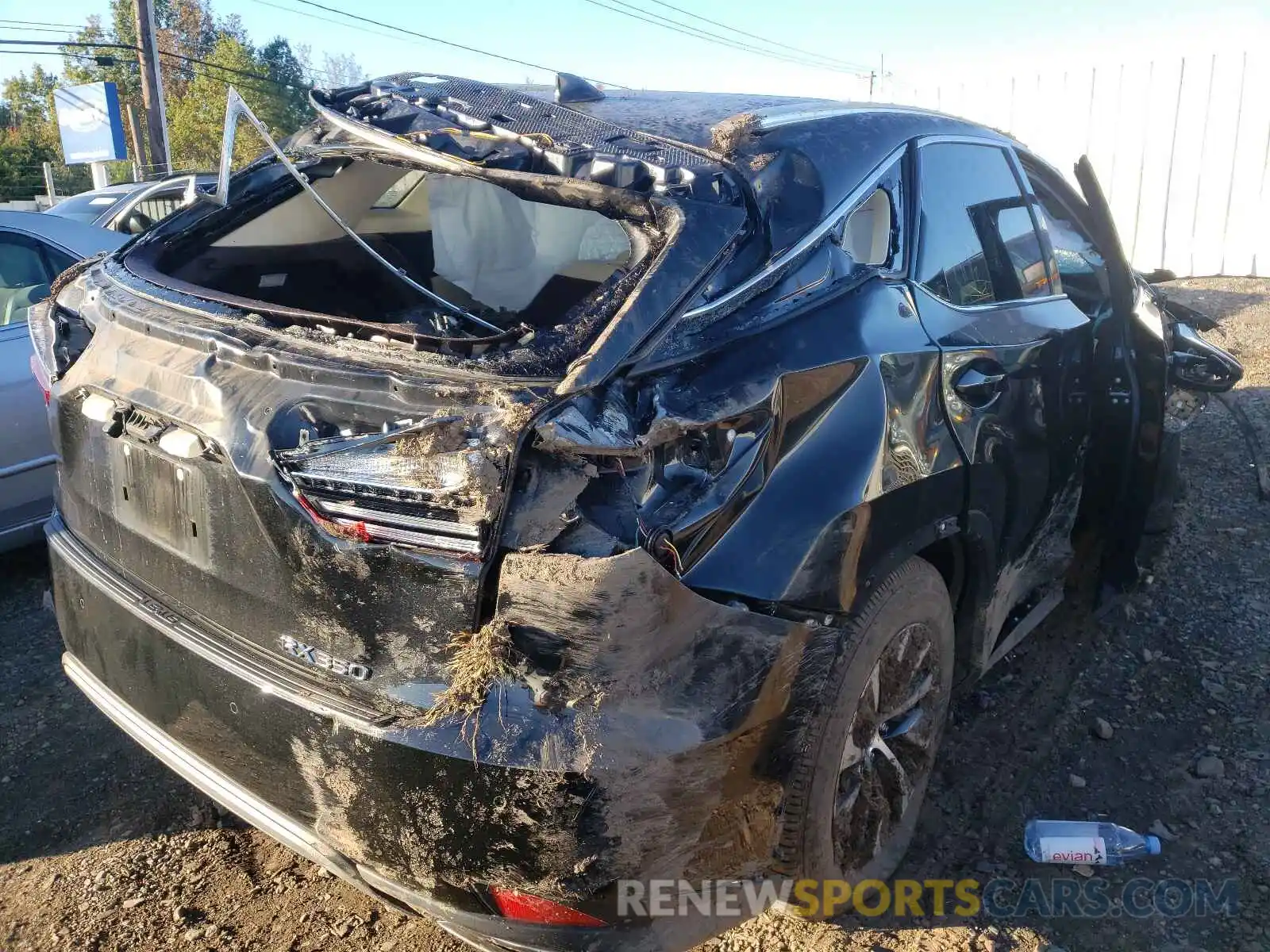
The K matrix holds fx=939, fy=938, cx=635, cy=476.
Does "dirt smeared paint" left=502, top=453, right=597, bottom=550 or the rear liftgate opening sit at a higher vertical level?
the rear liftgate opening

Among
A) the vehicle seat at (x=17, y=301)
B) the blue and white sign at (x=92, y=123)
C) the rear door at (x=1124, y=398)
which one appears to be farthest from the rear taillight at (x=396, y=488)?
the blue and white sign at (x=92, y=123)

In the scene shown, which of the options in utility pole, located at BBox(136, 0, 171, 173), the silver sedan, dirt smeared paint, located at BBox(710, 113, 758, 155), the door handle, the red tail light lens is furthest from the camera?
utility pole, located at BBox(136, 0, 171, 173)

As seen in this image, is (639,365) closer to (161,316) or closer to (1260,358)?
(161,316)

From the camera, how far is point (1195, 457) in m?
5.77

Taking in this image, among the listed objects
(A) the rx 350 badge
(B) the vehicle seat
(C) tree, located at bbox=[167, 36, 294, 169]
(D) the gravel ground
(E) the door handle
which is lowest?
(D) the gravel ground

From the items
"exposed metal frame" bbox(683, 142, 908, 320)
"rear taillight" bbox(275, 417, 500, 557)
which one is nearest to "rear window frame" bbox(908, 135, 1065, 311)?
"exposed metal frame" bbox(683, 142, 908, 320)

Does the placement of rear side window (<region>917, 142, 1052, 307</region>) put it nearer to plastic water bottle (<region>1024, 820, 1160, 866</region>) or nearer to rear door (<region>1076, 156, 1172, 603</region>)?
rear door (<region>1076, 156, 1172, 603</region>)

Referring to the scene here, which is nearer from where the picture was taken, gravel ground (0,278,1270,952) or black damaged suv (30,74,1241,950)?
black damaged suv (30,74,1241,950)

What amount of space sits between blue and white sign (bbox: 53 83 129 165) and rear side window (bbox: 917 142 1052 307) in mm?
31413

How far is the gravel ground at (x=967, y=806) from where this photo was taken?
2.37m

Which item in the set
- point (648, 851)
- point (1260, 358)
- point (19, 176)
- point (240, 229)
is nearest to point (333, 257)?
point (240, 229)

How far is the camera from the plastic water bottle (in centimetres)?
259

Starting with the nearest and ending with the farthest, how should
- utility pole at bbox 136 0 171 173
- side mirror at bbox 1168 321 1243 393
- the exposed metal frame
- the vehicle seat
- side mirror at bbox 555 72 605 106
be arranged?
1. the exposed metal frame
2. side mirror at bbox 555 72 605 106
3. side mirror at bbox 1168 321 1243 393
4. the vehicle seat
5. utility pole at bbox 136 0 171 173

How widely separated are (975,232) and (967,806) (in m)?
1.74
